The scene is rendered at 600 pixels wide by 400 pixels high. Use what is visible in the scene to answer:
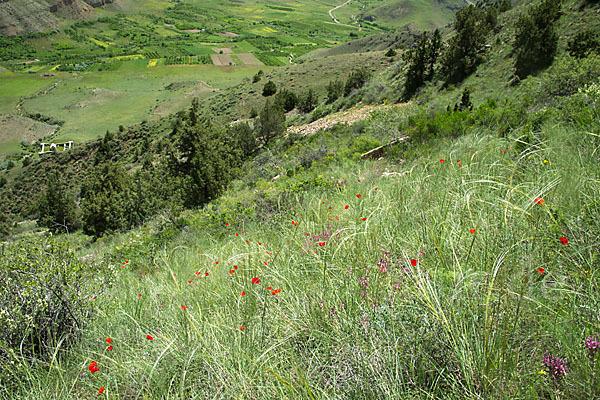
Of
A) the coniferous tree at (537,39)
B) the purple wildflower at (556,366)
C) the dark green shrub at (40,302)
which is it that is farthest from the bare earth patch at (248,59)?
the purple wildflower at (556,366)

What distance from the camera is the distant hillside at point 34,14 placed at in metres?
148

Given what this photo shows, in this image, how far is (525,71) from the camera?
13586mm

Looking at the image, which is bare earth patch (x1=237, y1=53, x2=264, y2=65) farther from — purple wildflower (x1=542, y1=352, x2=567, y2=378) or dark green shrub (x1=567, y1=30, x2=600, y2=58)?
purple wildflower (x1=542, y1=352, x2=567, y2=378)

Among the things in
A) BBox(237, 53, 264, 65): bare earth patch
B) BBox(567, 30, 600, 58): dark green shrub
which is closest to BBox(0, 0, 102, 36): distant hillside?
BBox(237, 53, 264, 65): bare earth patch

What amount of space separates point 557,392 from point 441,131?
6.22 m

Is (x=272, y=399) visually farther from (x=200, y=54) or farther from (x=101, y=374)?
(x=200, y=54)

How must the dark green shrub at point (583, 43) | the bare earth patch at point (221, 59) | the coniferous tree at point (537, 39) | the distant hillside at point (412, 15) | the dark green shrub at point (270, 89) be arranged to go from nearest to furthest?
the dark green shrub at point (583, 43)
the coniferous tree at point (537, 39)
the dark green shrub at point (270, 89)
the bare earth patch at point (221, 59)
the distant hillside at point (412, 15)

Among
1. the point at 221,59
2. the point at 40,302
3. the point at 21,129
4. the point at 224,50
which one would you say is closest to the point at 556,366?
the point at 40,302

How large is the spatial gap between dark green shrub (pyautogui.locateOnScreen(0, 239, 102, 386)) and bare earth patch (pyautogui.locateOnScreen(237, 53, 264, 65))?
108556 millimetres

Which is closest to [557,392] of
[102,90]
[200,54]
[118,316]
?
[118,316]

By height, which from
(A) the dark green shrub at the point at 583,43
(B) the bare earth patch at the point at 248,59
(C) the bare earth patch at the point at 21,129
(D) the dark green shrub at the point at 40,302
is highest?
(B) the bare earth patch at the point at 248,59

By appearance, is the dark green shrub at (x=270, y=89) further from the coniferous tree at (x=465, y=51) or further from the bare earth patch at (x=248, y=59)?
the bare earth patch at (x=248, y=59)

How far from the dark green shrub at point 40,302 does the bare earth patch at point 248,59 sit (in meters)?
109

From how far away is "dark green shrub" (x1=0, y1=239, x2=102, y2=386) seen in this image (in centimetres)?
243
